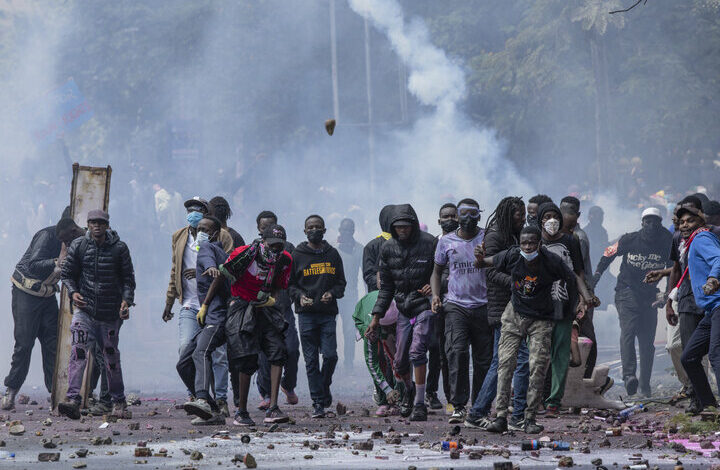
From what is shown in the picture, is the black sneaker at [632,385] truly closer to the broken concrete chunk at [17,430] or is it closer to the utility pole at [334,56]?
the broken concrete chunk at [17,430]

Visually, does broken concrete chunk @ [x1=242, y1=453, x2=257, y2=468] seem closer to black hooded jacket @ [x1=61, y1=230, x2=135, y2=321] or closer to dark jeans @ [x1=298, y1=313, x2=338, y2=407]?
dark jeans @ [x1=298, y1=313, x2=338, y2=407]

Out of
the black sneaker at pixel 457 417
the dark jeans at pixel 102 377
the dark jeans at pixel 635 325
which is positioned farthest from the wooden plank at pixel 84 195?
the dark jeans at pixel 635 325

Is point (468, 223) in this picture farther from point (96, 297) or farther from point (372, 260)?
point (96, 297)

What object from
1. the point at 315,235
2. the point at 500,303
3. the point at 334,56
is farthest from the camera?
the point at 334,56

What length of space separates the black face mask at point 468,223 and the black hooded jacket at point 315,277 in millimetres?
1588

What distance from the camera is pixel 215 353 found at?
1016 centimetres

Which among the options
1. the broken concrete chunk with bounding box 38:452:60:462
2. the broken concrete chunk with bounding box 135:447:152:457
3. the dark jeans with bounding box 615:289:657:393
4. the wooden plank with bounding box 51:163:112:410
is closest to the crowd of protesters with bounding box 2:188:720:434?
the wooden plank with bounding box 51:163:112:410

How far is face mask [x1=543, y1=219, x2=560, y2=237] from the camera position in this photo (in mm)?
9469

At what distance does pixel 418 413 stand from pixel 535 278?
6.53 feet

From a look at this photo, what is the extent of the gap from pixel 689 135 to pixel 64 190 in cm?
1979

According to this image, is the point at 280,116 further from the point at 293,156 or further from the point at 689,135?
the point at 689,135

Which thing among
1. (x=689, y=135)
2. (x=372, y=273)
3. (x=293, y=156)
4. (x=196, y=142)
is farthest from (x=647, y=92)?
(x=372, y=273)

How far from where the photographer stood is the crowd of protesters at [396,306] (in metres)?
8.73

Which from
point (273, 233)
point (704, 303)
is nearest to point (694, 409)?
point (704, 303)
